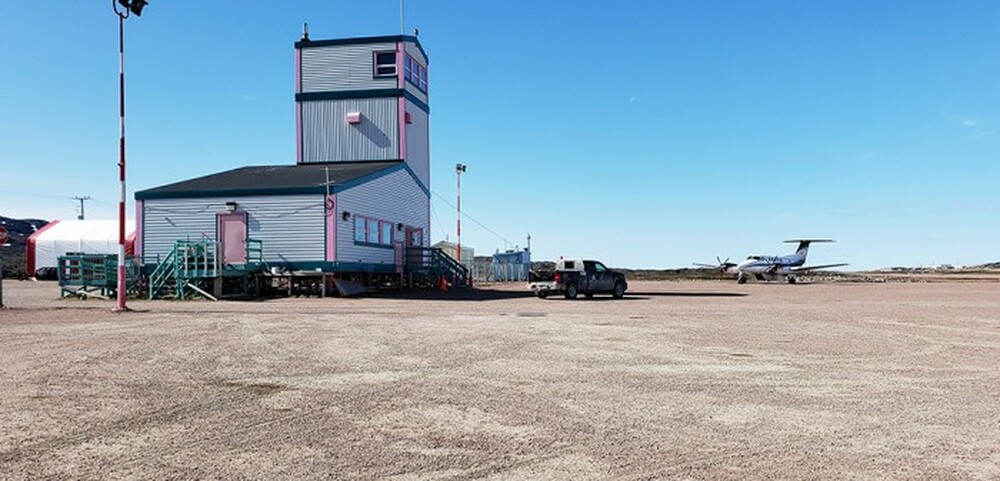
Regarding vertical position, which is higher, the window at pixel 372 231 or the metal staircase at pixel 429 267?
the window at pixel 372 231

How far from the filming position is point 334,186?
92.4ft

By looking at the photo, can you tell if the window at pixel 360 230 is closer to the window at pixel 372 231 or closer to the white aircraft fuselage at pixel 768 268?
the window at pixel 372 231

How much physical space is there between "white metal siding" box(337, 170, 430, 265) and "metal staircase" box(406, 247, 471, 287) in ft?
4.36

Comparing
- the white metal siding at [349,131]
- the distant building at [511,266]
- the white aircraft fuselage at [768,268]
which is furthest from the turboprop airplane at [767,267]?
the white metal siding at [349,131]

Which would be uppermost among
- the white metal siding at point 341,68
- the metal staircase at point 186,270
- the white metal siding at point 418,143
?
the white metal siding at point 341,68

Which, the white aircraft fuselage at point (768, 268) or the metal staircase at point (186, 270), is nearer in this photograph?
the metal staircase at point (186, 270)

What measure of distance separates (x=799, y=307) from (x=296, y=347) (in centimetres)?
1700

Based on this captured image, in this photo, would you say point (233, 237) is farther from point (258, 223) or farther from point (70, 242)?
point (70, 242)

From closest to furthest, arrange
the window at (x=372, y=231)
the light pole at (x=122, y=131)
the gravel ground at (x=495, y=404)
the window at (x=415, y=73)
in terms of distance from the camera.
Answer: the gravel ground at (x=495, y=404)
the light pole at (x=122, y=131)
the window at (x=372, y=231)
the window at (x=415, y=73)

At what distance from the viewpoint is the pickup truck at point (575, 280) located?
29.7 meters

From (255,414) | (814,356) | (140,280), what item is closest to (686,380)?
(814,356)

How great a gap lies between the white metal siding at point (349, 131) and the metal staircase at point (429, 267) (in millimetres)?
4996

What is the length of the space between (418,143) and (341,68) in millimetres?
5405

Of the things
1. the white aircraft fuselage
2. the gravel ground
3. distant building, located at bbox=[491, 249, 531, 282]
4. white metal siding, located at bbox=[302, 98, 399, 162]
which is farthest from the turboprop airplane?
the gravel ground
